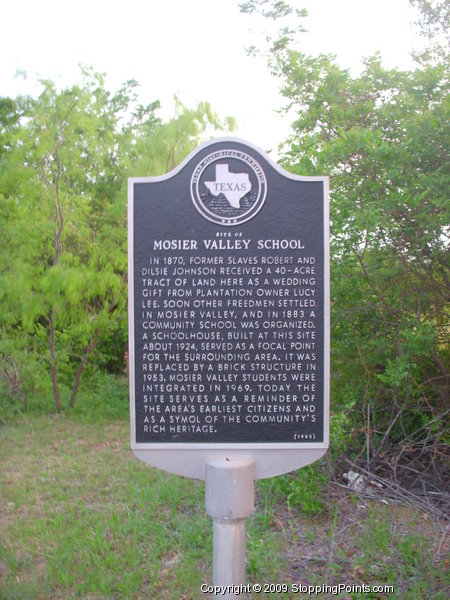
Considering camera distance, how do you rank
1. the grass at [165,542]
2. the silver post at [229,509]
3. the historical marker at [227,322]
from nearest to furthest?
the silver post at [229,509], the historical marker at [227,322], the grass at [165,542]

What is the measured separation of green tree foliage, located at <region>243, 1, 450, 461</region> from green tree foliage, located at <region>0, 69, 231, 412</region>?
11.6 feet

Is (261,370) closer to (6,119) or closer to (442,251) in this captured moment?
(442,251)

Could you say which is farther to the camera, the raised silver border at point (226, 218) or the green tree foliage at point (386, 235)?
the green tree foliage at point (386, 235)

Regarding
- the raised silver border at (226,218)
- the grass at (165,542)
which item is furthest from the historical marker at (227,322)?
the grass at (165,542)

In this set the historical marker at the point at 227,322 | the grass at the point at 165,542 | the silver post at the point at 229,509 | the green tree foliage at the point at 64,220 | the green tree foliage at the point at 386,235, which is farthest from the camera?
the green tree foliage at the point at 64,220

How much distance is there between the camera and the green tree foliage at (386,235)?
473 cm

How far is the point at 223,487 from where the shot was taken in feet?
9.16

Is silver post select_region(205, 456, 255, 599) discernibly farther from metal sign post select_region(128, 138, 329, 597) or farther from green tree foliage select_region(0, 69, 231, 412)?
green tree foliage select_region(0, 69, 231, 412)

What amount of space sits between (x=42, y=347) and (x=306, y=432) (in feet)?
22.8

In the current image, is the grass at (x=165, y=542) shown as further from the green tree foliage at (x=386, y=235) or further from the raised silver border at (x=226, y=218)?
the raised silver border at (x=226, y=218)

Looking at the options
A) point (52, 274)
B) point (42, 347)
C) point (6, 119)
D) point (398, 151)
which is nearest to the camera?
point (398, 151)

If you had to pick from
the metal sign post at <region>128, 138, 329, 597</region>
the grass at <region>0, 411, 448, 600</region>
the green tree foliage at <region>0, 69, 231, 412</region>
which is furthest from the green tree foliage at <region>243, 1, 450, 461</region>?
the green tree foliage at <region>0, 69, 231, 412</region>

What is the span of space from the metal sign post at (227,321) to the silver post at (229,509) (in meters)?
0.09

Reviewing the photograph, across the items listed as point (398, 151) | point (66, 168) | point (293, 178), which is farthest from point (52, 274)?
point (293, 178)
